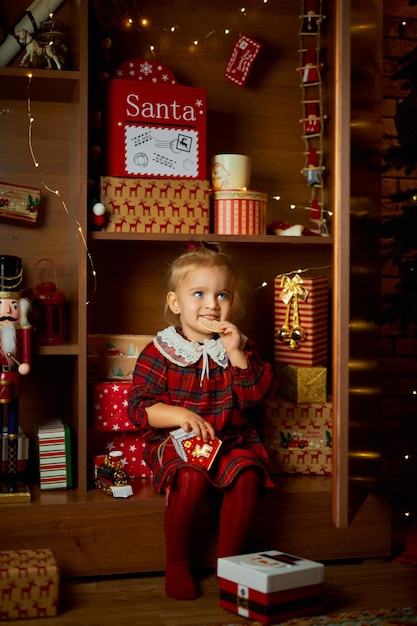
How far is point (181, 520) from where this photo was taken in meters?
2.11

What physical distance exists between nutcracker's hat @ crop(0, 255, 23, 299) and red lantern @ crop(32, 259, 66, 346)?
12 cm

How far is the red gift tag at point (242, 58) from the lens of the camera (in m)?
2.66

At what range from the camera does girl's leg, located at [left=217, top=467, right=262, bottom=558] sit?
2125 millimetres

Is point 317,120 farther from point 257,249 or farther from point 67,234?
point 67,234

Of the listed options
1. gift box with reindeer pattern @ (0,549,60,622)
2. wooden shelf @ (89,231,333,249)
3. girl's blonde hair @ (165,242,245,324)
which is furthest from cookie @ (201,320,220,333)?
gift box with reindeer pattern @ (0,549,60,622)

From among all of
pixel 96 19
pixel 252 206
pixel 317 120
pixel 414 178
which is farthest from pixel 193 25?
pixel 414 178

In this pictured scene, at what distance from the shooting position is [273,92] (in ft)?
9.05

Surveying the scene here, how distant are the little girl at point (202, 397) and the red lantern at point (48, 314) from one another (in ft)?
0.85

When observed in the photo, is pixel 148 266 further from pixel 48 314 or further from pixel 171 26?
pixel 171 26

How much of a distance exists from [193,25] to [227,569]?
5.65ft

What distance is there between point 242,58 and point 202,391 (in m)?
1.12

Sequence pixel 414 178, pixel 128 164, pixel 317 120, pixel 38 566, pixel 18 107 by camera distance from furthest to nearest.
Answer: pixel 414 178, pixel 317 120, pixel 18 107, pixel 128 164, pixel 38 566

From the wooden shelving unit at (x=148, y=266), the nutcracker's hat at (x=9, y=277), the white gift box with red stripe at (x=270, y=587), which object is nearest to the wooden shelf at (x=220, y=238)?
the wooden shelving unit at (x=148, y=266)

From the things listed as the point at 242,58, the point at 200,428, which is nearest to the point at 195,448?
the point at 200,428
